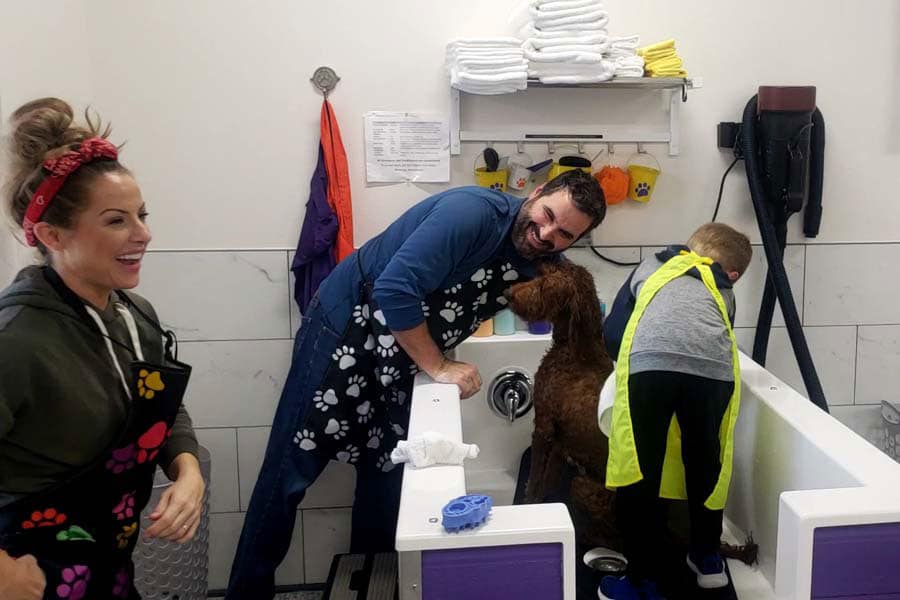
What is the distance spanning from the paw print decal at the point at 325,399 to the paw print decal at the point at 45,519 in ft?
2.66

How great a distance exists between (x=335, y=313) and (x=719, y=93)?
1.27 meters

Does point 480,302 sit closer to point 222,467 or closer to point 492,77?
point 492,77

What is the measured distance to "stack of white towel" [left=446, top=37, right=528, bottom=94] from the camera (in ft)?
6.21

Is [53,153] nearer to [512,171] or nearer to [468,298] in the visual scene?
[468,298]

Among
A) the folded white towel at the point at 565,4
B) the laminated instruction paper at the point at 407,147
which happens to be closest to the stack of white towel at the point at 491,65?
the folded white towel at the point at 565,4

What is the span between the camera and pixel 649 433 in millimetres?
1494

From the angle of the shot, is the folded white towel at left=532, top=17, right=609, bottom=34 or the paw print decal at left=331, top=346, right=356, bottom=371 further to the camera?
the folded white towel at left=532, top=17, right=609, bottom=34

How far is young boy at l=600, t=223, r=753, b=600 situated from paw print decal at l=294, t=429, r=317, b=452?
732 millimetres

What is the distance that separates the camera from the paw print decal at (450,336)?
178 cm

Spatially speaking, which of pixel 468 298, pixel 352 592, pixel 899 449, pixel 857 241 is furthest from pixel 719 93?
pixel 352 592

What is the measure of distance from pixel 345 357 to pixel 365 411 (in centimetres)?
16

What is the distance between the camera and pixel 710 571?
150 centimetres

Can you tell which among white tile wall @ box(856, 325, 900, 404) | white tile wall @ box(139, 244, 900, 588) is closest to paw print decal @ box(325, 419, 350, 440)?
white tile wall @ box(139, 244, 900, 588)

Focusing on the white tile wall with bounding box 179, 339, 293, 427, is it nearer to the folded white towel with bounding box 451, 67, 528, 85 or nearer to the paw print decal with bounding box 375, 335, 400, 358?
the paw print decal with bounding box 375, 335, 400, 358
